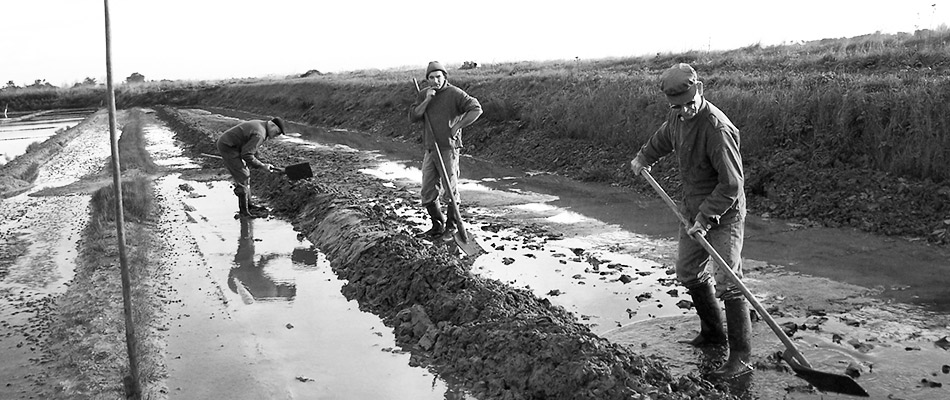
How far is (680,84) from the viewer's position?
4219mm

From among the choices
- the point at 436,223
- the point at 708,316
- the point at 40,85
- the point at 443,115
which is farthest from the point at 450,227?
the point at 40,85

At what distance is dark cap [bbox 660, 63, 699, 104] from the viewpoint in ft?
13.8

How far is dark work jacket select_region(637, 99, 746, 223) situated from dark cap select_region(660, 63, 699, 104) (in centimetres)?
14

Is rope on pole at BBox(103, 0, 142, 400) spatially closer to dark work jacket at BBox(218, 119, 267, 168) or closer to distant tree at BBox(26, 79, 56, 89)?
dark work jacket at BBox(218, 119, 267, 168)

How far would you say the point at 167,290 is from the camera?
7.02 m

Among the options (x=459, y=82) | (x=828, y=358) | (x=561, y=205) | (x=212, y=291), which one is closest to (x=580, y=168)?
(x=561, y=205)

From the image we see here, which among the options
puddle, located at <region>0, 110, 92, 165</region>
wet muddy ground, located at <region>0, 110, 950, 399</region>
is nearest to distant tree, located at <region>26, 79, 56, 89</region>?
puddle, located at <region>0, 110, 92, 165</region>

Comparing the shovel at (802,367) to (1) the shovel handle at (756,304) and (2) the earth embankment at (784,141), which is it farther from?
(2) the earth embankment at (784,141)

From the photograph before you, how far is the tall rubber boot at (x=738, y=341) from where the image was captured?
175 inches

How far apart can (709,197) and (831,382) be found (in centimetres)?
115

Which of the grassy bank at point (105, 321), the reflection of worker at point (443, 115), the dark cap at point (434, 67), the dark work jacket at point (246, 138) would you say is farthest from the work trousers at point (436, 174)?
the dark work jacket at point (246, 138)

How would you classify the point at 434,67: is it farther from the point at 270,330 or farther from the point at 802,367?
the point at 802,367

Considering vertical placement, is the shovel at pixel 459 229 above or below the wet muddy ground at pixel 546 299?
above

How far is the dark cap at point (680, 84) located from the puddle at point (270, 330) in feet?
6.97
